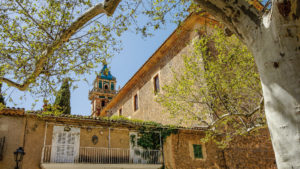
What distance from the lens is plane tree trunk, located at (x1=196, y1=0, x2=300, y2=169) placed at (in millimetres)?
2291

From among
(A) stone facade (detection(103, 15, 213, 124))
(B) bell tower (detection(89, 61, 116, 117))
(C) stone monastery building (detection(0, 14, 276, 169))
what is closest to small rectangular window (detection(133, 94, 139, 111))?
(A) stone facade (detection(103, 15, 213, 124))

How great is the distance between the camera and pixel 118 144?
1328 centimetres

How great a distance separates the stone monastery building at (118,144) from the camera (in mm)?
11102

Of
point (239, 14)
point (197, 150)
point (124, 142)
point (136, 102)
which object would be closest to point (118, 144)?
point (124, 142)

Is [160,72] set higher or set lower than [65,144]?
higher

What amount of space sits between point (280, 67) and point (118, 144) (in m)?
11.7

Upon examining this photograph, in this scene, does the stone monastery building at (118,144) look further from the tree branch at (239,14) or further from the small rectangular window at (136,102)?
the tree branch at (239,14)

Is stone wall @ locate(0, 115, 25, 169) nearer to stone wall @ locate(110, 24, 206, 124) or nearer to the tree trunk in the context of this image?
stone wall @ locate(110, 24, 206, 124)

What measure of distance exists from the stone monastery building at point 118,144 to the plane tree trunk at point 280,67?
725 centimetres

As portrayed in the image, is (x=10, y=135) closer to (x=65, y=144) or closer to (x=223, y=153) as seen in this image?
(x=65, y=144)

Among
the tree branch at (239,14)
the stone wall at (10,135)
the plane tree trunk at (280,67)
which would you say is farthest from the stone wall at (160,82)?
the plane tree trunk at (280,67)

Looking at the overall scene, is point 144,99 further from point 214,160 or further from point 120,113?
point 214,160

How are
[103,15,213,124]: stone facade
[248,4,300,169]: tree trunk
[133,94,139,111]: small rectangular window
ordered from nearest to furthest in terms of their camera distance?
[248,4,300,169]: tree trunk → [103,15,213,124]: stone facade → [133,94,139,111]: small rectangular window

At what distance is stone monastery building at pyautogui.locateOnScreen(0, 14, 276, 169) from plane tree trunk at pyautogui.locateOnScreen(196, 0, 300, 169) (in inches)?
285
